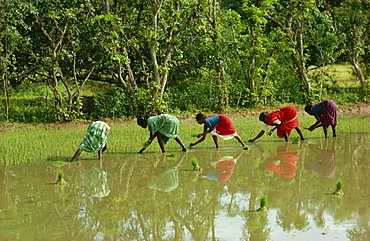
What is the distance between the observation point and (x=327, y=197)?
6.93m

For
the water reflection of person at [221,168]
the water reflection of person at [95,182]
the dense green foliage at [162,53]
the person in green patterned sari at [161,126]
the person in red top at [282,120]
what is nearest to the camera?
the water reflection of person at [95,182]

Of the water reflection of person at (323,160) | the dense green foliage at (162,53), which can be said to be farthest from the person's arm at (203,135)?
the dense green foliage at (162,53)

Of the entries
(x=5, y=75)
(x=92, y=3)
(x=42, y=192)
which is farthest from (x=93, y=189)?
(x=92, y=3)

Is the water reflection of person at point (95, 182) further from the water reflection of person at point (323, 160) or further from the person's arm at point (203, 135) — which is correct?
the water reflection of person at point (323, 160)

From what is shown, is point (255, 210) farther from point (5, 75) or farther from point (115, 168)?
point (5, 75)

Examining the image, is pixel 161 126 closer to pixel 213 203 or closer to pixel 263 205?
pixel 213 203

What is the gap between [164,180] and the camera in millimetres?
8242

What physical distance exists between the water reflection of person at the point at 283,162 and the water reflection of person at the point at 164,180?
1797 millimetres

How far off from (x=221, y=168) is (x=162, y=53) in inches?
358

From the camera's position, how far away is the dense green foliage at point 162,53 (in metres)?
15.8

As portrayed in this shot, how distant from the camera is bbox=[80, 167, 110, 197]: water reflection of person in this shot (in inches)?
292

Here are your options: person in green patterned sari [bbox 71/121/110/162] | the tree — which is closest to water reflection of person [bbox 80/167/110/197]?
person in green patterned sari [bbox 71/121/110/162]

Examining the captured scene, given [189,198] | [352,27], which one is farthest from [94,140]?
[352,27]

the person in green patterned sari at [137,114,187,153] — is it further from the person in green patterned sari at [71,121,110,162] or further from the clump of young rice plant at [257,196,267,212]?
the clump of young rice plant at [257,196,267,212]
